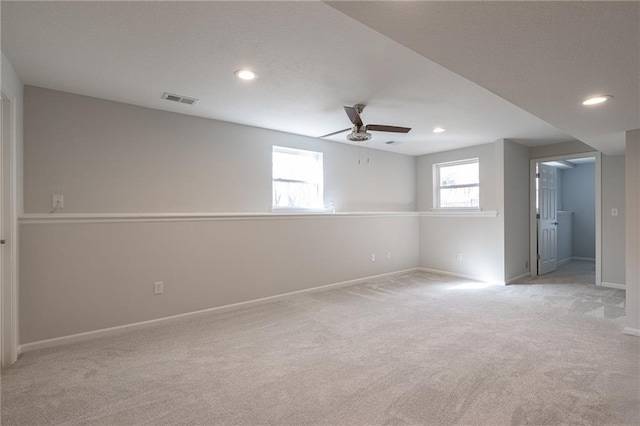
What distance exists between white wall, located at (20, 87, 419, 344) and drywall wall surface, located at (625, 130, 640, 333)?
330 centimetres

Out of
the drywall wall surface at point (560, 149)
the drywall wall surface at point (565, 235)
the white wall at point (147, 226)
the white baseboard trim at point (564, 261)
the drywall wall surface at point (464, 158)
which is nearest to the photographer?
the white wall at point (147, 226)

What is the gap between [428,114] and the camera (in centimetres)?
372

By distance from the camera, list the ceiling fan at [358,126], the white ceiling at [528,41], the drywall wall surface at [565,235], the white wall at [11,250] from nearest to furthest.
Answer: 1. the white ceiling at [528,41]
2. the white wall at [11,250]
3. the ceiling fan at [358,126]
4. the drywall wall surface at [565,235]

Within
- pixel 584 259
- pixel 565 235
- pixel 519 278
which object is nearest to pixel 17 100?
pixel 519 278

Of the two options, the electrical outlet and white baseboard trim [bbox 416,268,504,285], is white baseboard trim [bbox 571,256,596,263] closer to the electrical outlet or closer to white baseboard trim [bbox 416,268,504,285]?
white baseboard trim [bbox 416,268,504,285]

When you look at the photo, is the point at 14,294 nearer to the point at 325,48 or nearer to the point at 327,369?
the point at 327,369

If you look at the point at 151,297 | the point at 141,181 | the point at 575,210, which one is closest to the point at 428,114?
the point at 141,181

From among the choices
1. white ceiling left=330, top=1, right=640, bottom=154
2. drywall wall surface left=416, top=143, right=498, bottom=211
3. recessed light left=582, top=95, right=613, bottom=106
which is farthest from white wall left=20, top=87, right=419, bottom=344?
recessed light left=582, top=95, right=613, bottom=106

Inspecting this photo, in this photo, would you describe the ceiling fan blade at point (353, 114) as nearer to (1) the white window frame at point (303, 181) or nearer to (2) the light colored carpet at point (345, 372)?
(1) the white window frame at point (303, 181)

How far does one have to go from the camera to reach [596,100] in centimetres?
223

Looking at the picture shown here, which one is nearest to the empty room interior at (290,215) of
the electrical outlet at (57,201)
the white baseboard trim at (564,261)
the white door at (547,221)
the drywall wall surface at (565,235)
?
the electrical outlet at (57,201)

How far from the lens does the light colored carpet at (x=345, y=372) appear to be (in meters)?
1.82

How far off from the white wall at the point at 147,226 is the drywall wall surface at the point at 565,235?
211 inches

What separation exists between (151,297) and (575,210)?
9.07 m
